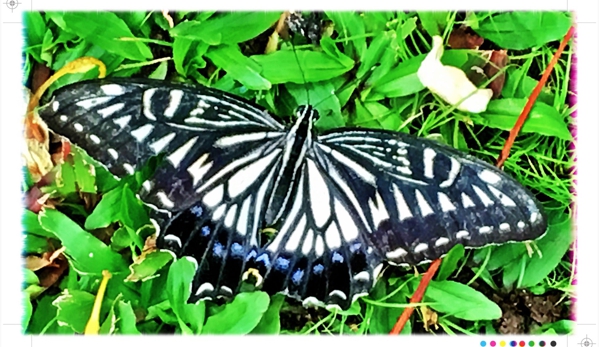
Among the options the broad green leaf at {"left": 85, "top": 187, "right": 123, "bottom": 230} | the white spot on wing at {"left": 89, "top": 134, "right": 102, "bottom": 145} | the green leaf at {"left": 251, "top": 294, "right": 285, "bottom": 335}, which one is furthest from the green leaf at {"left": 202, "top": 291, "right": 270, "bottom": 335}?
the white spot on wing at {"left": 89, "top": 134, "right": 102, "bottom": 145}

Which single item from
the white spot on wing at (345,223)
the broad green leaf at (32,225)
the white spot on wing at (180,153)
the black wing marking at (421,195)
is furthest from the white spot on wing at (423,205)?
the broad green leaf at (32,225)

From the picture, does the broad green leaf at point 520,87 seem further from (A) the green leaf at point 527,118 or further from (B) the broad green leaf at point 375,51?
(B) the broad green leaf at point 375,51

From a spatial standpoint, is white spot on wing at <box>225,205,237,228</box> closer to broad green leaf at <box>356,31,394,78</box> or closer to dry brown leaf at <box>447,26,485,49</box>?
broad green leaf at <box>356,31,394,78</box>

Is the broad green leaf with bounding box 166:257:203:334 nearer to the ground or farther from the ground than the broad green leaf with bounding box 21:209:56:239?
nearer to the ground

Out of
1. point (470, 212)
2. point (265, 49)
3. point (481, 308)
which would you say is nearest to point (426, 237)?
point (470, 212)

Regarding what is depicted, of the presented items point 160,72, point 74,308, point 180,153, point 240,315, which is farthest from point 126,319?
point 160,72
